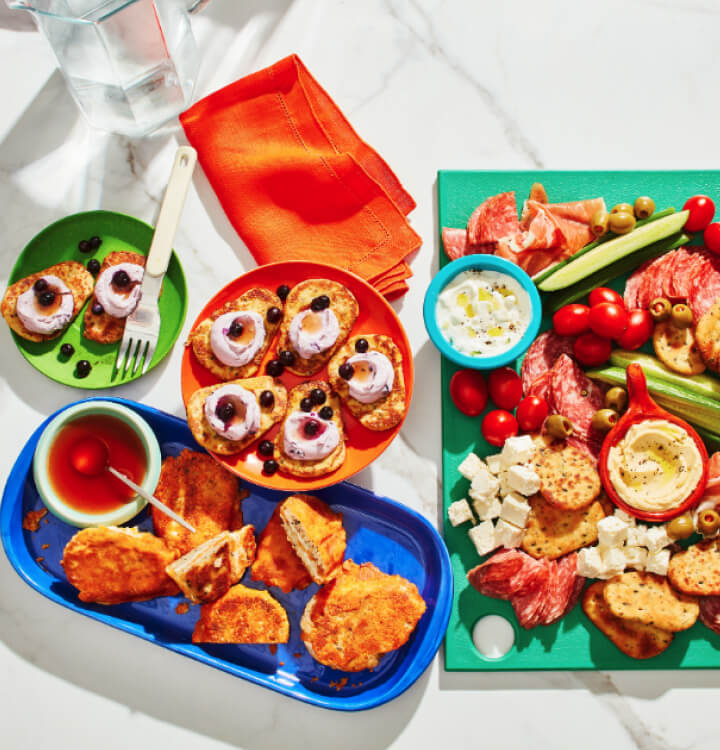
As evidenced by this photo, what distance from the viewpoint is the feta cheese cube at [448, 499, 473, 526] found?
207 centimetres

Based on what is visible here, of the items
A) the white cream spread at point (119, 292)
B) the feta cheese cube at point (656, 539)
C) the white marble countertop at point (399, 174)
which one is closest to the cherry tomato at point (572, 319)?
the white marble countertop at point (399, 174)

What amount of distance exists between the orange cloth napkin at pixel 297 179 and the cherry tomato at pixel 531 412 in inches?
18.6

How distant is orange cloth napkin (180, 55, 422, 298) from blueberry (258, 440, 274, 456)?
1.77ft

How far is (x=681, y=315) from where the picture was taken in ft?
6.74

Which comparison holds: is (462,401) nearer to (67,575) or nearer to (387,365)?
(387,365)

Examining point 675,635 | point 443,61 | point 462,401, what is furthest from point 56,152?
point 675,635

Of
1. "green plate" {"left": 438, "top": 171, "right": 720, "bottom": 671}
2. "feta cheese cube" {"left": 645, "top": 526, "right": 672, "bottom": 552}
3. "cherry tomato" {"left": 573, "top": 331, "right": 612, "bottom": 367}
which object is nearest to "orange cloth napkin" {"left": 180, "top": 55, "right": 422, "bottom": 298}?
"green plate" {"left": 438, "top": 171, "right": 720, "bottom": 671}

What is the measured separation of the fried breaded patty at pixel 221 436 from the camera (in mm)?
1977

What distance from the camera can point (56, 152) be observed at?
2.26 meters

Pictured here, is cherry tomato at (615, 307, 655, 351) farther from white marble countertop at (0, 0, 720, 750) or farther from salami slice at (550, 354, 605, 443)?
white marble countertop at (0, 0, 720, 750)

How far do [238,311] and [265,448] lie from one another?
0.36 m

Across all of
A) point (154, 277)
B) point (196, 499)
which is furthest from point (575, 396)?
point (154, 277)

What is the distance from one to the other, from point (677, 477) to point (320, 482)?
3.09 ft

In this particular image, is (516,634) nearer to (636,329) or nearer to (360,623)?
(360,623)
